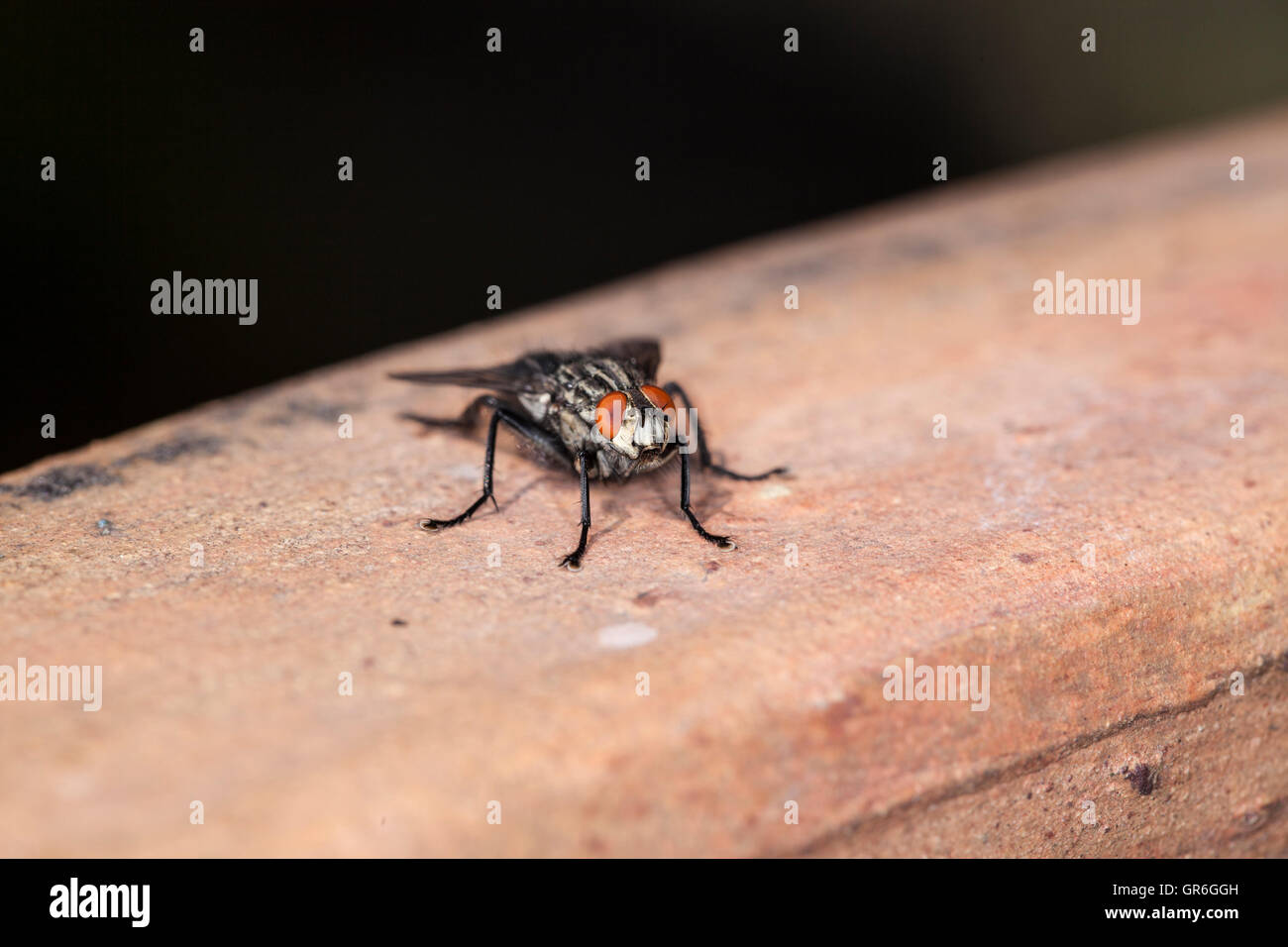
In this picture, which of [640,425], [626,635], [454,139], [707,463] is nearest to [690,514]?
[640,425]

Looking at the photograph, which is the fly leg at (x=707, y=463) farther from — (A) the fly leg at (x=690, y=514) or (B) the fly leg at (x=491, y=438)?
(B) the fly leg at (x=491, y=438)

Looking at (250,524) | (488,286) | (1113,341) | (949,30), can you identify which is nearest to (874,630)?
(250,524)

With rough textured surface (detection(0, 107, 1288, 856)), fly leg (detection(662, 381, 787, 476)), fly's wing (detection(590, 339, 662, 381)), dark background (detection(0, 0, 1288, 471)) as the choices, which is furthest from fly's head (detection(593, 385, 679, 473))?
dark background (detection(0, 0, 1288, 471))

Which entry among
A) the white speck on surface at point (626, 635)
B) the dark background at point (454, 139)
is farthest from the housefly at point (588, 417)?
the dark background at point (454, 139)

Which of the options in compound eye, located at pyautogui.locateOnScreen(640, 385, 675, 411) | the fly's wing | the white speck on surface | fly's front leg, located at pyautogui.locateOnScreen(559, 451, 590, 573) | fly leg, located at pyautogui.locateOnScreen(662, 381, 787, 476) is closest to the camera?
the white speck on surface

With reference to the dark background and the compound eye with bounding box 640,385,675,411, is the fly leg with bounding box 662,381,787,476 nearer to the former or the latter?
the compound eye with bounding box 640,385,675,411

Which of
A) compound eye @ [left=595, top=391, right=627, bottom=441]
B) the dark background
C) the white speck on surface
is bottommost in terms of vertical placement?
the white speck on surface
